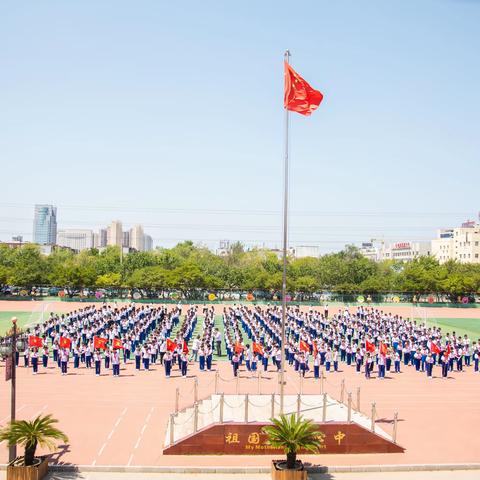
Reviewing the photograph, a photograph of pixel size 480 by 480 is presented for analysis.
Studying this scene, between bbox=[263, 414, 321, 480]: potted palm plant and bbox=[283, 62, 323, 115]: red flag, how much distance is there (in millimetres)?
7070

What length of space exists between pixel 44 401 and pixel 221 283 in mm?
39495

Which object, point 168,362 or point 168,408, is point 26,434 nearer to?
point 168,408

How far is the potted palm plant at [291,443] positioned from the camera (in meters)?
10.5

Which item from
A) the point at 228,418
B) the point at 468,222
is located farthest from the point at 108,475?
the point at 468,222

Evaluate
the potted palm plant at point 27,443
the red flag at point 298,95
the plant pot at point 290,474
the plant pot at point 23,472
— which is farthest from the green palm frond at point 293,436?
the red flag at point 298,95

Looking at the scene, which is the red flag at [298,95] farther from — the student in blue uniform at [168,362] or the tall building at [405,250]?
the tall building at [405,250]

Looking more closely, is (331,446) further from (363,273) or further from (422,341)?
(363,273)

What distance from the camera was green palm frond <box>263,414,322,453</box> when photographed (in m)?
10.8

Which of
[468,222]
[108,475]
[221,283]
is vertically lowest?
[108,475]

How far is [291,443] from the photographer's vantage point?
1073 cm

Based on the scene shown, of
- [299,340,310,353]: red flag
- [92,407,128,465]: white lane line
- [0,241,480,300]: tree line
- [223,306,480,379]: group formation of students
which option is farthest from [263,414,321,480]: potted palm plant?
[0,241,480,300]: tree line

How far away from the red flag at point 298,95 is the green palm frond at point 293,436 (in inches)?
278

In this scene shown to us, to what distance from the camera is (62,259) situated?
90.2 m

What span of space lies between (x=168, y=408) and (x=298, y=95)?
28.5 ft
